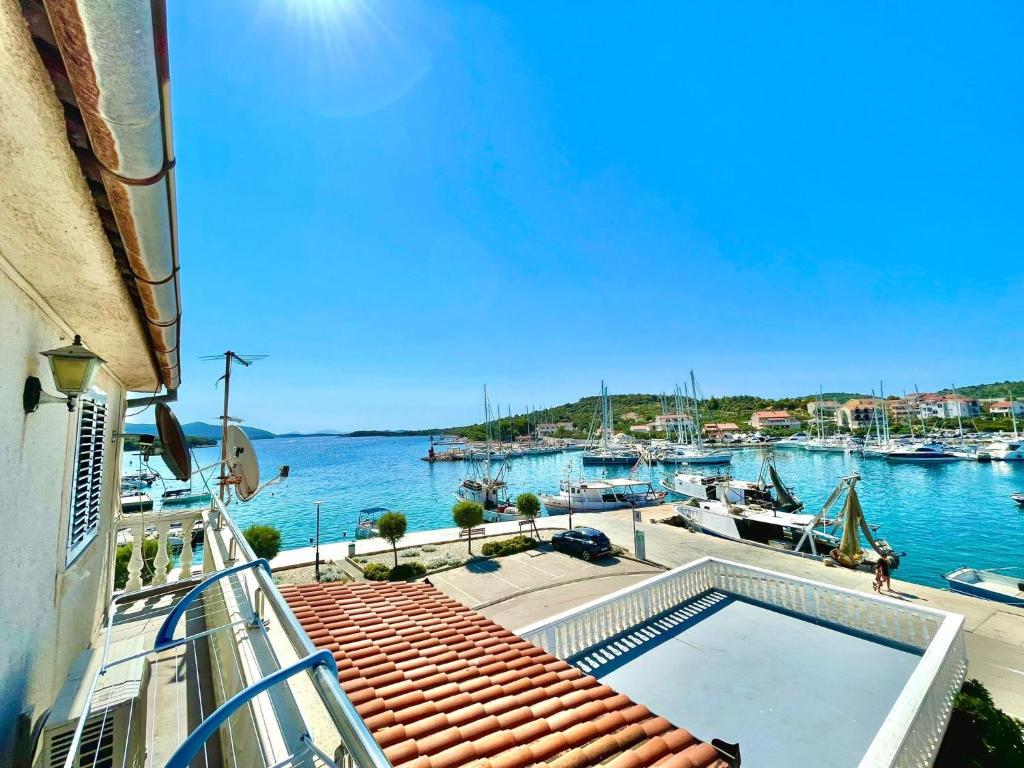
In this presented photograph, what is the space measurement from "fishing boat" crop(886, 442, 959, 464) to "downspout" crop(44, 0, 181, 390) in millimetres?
76486

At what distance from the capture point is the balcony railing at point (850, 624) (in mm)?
4531

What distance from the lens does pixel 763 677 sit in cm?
569

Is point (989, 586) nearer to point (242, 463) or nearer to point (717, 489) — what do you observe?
point (717, 489)

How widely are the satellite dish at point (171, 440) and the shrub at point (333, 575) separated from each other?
12.2m

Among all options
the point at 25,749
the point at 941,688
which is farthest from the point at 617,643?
the point at 25,749

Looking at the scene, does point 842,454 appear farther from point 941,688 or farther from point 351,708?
point 351,708

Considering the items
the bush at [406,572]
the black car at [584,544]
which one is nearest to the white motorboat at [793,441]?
the black car at [584,544]

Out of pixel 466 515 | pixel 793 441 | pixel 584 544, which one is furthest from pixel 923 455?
pixel 466 515

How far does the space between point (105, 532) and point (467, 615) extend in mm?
5113

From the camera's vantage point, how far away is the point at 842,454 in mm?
68312

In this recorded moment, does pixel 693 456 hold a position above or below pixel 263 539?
below

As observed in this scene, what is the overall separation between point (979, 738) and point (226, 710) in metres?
8.19

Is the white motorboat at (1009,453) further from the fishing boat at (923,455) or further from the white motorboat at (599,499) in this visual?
the white motorboat at (599,499)

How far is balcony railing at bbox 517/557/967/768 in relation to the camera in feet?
14.9
